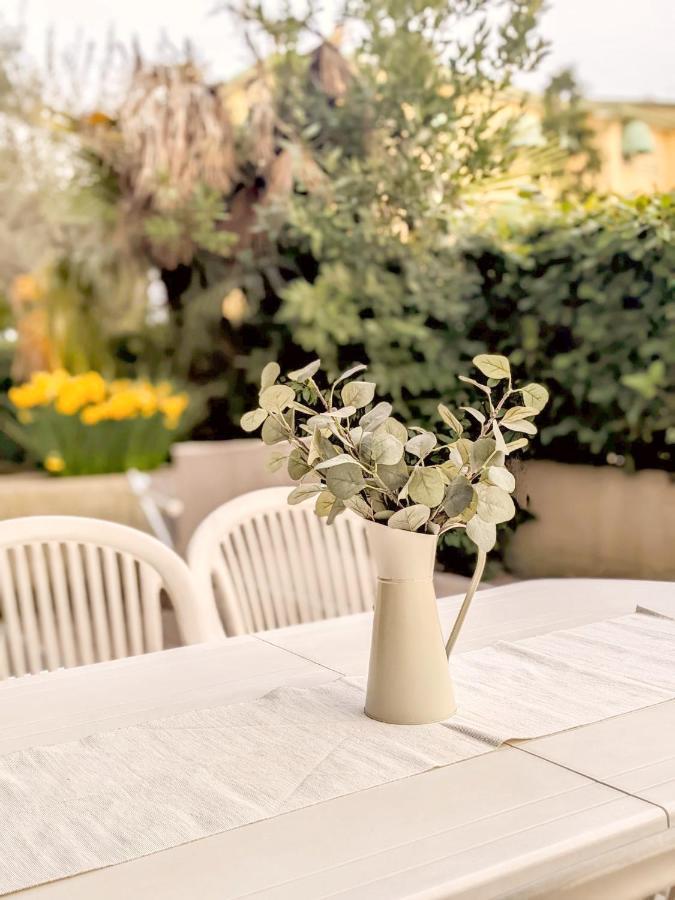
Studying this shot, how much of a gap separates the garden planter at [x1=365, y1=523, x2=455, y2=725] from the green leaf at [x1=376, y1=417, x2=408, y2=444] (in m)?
0.09

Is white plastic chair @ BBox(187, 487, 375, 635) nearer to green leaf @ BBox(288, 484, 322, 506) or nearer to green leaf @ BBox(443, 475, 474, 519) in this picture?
green leaf @ BBox(288, 484, 322, 506)

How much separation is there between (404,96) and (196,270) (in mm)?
1019

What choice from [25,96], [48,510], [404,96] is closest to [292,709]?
[404,96]

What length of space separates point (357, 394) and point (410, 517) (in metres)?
0.14

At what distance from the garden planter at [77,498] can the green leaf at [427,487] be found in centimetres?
258

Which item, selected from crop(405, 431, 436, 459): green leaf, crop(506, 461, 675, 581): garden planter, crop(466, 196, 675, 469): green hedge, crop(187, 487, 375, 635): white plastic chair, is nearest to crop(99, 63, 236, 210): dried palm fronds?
crop(466, 196, 675, 469): green hedge

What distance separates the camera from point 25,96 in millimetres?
3684

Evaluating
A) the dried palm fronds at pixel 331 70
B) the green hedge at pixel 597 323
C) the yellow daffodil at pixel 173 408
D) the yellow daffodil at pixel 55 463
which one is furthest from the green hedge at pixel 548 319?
the yellow daffodil at pixel 55 463

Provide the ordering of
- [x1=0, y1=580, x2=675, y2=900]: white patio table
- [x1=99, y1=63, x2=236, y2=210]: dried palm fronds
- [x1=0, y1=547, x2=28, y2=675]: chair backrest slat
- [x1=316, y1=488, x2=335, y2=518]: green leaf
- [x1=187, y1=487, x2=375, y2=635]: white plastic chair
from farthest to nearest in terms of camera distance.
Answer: [x1=99, y1=63, x2=236, y2=210]: dried palm fronds, [x1=187, y1=487, x2=375, y2=635]: white plastic chair, [x1=0, y1=547, x2=28, y2=675]: chair backrest slat, [x1=316, y1=488, x2=335, y2=518]: green leaf, [x1=0, y1=580, x2=675, y2=900]: white patio table

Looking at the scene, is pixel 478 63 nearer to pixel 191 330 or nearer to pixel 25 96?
pixel 191 330

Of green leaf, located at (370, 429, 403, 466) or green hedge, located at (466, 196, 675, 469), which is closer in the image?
green leaf, located at (370, 429, 403, 466)

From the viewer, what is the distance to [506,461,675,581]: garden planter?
235 centimetres

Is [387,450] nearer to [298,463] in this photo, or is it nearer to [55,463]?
[298,463]

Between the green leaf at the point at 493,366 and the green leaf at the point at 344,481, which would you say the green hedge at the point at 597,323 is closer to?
the green leaf at the point at 493,366
